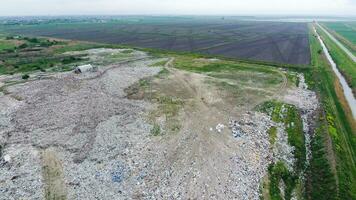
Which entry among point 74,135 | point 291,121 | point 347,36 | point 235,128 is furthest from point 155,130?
point 347,36

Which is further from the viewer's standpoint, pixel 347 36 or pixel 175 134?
pixel 347 36

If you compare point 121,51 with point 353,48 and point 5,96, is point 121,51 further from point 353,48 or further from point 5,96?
point 353,48

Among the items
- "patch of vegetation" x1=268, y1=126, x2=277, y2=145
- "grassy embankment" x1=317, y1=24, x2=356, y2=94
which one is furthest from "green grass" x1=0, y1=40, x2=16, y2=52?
"grassy embankment" x1=317, y1=24, x2=356, y2=94

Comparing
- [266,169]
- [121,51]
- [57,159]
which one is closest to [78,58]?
[121,51]

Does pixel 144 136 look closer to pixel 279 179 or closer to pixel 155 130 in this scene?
pixel 155 130

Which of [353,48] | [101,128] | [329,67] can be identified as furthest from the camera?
[353,48]

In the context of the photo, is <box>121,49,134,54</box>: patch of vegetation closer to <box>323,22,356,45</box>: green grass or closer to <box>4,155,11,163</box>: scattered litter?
<box>4,155,11,163</box>: scattered litter

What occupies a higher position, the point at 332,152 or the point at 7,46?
the point at 7,46

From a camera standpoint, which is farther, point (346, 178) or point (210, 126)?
point (210, 126)
